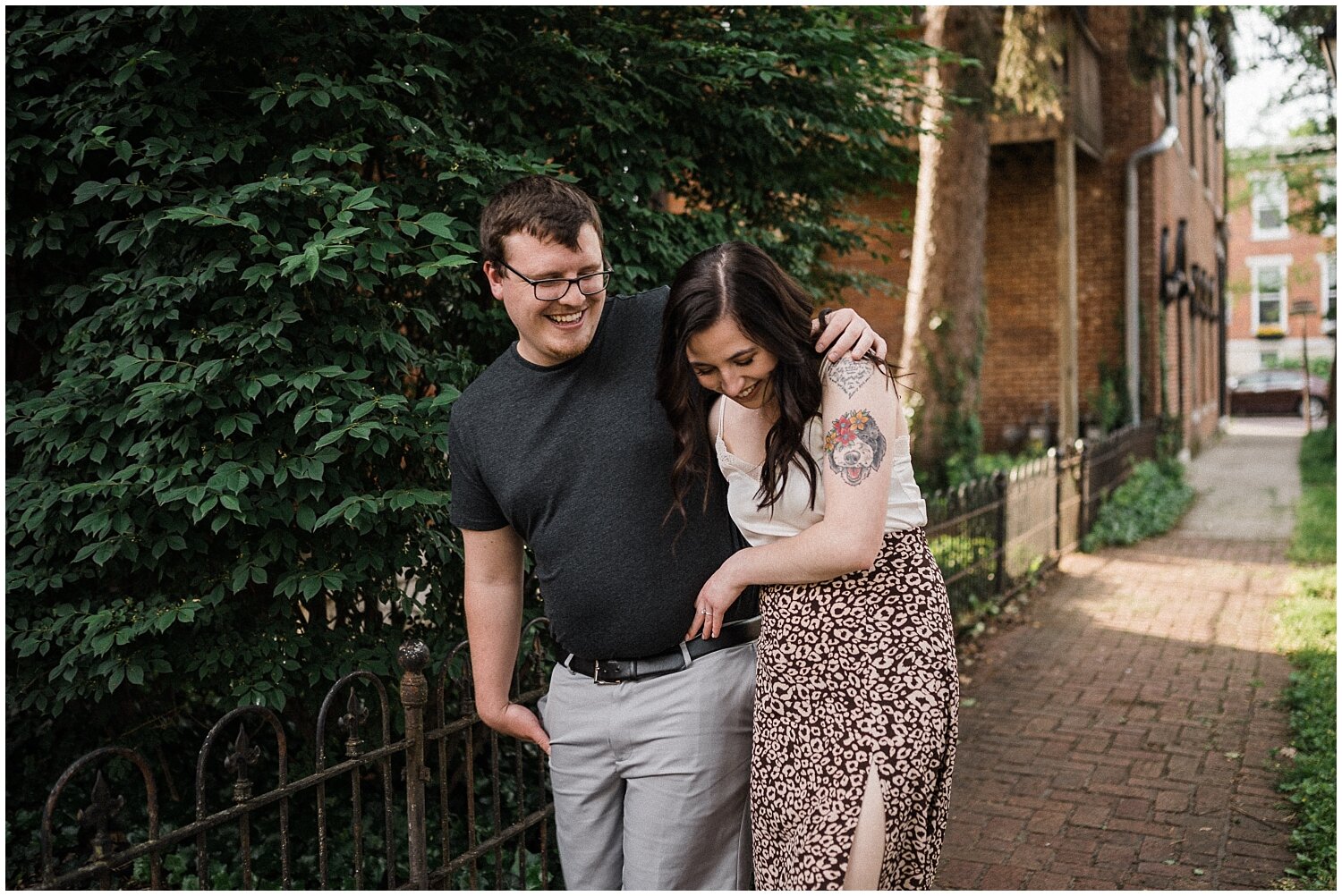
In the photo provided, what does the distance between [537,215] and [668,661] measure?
41.5 inches

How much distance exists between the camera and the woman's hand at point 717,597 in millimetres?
2373

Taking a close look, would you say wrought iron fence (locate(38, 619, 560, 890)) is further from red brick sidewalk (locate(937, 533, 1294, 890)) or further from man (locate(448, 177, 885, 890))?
red brick sidewalk (locate(937, 533, 1294, 890))

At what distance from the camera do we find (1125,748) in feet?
18.6

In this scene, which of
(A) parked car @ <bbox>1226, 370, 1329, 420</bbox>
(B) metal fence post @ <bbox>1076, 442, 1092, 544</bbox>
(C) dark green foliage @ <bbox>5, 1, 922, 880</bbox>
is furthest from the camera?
(A) parked car @ <bbox>1226, 370, 1329, 420</bbox>

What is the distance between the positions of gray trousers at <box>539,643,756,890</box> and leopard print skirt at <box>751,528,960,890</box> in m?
0.21

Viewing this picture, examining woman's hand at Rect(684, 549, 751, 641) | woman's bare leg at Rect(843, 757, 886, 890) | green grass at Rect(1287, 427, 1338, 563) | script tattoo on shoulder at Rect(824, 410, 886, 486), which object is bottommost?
green grass at Rect(1287, 427, 1338, 563)

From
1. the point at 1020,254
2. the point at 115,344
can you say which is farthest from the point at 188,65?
the point at 1020,254

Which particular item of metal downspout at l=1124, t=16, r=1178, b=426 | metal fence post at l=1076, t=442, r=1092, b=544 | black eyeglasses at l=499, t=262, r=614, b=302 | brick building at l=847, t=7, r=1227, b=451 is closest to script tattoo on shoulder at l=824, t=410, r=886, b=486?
black eyeglasses at l=499, t=262, r=614, b=302

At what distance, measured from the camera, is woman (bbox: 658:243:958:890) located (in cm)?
219

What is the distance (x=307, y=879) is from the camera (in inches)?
169

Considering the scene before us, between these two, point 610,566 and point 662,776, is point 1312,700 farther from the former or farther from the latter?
point 610,566

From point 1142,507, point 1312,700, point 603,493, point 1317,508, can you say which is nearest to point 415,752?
point 603,493

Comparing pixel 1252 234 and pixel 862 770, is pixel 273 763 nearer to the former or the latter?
pixel 862 770

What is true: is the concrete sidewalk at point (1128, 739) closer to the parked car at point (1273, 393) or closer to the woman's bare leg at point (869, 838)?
the woman's bare leg at point (869, 838)
